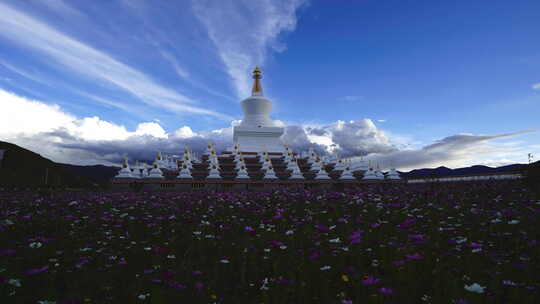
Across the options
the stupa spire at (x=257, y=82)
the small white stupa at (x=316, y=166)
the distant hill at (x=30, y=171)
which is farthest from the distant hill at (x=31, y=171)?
the stupa spire at (x=257, y=82)

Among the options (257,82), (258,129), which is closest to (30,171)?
(258,129)

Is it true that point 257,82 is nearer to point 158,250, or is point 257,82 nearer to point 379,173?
point 379,173

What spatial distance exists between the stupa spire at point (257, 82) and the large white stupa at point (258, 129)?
3.50m

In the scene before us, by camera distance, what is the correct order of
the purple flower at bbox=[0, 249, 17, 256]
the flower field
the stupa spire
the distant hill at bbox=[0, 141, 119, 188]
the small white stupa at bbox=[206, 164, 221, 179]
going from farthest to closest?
the stupa spire
the distant hill at bbox=[0, 141, 119, 188]
the small white stupa at bbox=[206, 164, 221, 179]
the purple flower at bbox=[0, 249, 17, 256]
the flower field

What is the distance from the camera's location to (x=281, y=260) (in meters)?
4.90

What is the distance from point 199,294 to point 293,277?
1277 mm

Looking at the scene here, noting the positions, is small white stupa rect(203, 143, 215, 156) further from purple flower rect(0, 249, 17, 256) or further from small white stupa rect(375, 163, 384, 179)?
purple flower rect(0, 249, 17, 256)

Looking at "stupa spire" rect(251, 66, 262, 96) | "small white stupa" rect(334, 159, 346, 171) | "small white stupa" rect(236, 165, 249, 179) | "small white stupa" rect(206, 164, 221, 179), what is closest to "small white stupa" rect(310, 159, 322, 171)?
"small white stupa" rect(334, 159, 346, 171)

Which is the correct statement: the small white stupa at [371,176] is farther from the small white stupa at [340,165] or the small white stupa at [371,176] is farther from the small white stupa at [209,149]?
the small white stupa at [209,149]

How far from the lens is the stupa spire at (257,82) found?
6025cm

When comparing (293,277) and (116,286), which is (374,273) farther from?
(116,286)

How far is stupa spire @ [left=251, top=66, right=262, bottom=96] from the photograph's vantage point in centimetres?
6025

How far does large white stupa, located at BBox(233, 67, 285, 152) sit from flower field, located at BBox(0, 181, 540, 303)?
44.1 meters

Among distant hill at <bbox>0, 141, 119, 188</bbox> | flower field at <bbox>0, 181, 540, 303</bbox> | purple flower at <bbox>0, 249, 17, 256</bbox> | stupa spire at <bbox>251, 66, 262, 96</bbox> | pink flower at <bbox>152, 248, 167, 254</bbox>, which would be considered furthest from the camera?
stupa spire at <bbox>251, 66, 262, 96</bbox>
